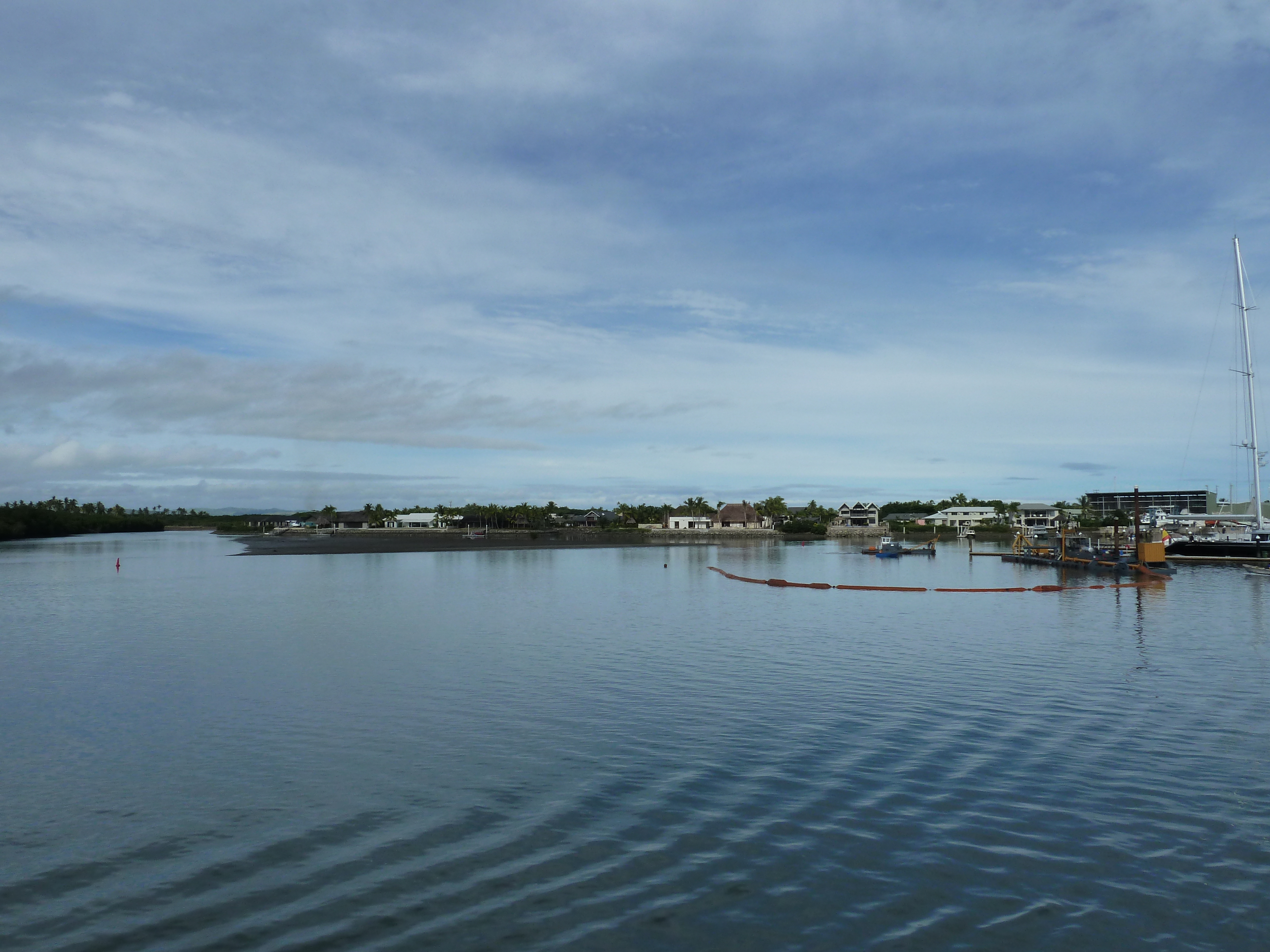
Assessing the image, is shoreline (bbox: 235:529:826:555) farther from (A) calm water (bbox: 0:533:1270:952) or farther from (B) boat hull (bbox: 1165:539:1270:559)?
(A) calm water (bbox: 0:533:1270:952)

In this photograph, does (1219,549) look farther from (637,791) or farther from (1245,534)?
(637,791)

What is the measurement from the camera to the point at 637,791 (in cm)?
1566

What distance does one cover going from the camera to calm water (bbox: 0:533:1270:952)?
10.6 m

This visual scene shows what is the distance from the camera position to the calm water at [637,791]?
10.6 meters

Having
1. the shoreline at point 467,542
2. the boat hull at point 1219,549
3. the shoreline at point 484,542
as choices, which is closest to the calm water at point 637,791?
the boat hull at point 1219,549

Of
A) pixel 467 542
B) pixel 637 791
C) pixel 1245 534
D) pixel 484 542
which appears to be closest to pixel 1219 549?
pixel 1245 534

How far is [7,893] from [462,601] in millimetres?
43399

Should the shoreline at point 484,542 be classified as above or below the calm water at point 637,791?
above

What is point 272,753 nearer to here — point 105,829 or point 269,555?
point 105,829

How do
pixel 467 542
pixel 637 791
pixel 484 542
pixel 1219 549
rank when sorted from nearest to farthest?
pixel 637 791 → pixel 1219 549 → pixel 484 542 → pixel 467 542

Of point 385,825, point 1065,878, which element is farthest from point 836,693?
point 385,825

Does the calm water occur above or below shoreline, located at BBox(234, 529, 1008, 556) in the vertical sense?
below

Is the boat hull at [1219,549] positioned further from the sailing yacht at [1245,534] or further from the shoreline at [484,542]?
the shoreline at [484,542]

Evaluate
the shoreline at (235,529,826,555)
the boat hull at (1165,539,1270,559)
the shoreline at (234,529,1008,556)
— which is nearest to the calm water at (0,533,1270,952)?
the boat hull at (1165,539,1270,559)
